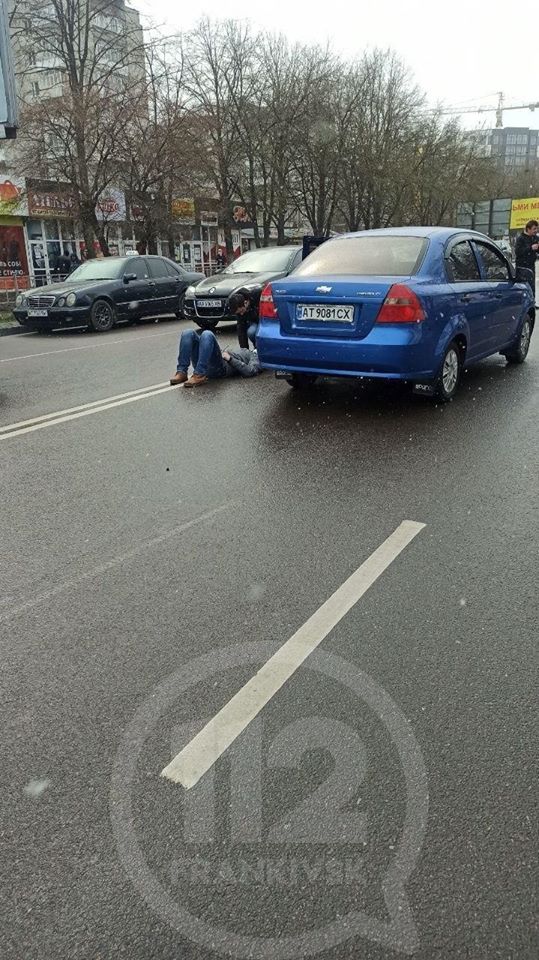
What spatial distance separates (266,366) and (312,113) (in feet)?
116

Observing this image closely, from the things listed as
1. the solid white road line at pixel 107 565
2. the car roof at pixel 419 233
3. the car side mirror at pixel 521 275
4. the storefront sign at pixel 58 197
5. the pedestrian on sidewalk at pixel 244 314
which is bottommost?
the solid white road line at pixel 107 565

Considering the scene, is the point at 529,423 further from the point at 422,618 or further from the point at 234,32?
the point at 234,32

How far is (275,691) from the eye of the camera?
97.2 inches

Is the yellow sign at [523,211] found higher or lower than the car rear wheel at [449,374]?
higher

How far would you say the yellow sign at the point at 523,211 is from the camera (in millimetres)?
61234

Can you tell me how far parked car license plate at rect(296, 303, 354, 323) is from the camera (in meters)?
6.11

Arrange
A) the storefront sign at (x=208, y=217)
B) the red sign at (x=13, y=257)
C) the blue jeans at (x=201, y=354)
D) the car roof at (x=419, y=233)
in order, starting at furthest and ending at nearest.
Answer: the storefront sign at (x=208, y=217) → the red sign at (x=13, y=257) → the blue jeans at (x=201, y=354) → the car roof at (x=419, y=233)

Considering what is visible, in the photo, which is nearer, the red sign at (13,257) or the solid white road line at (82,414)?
the solid white road line at (82,414)

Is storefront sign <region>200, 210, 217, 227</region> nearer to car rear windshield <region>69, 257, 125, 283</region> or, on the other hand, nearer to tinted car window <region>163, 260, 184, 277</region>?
tinted car window <region>163, 260, 184, 277</region>

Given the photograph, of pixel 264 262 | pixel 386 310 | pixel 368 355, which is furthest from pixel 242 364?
pixel 264 262

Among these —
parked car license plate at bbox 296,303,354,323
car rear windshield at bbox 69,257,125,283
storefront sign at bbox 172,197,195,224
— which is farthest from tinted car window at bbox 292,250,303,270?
storefront sign at bbox 172,197,195,224

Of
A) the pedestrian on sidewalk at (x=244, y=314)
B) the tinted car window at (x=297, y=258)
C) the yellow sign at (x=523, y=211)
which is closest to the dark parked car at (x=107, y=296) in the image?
the tinted car window at (x=297, y=258)

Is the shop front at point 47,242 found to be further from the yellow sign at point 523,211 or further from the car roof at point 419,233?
the yellow sign at point 523,211

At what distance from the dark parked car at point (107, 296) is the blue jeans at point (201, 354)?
6958 millimetres
